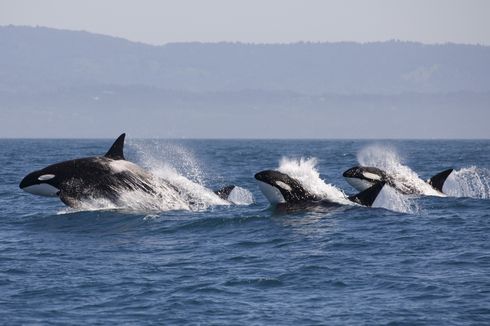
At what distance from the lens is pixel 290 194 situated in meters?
26.5

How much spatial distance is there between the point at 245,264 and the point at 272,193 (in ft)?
22.5

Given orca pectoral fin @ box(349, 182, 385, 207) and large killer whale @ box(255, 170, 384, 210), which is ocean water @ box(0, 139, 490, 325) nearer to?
large killer whale @ box(255, 170, 384, 210)

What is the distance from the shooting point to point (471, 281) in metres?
17.6

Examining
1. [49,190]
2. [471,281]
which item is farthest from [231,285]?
[49,190]

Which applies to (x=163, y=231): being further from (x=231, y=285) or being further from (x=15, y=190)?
(x=15, y=190)

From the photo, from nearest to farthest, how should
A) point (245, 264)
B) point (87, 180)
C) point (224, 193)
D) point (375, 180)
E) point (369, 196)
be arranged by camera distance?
point (245, 264) → point (87, 180) → point (369, 196) → point (224, 193) → point (375, 180)

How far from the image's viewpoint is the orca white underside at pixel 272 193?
25953mm

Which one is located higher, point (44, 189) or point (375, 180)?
point (375, 180)

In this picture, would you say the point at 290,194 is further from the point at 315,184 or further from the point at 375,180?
the point at 375,180

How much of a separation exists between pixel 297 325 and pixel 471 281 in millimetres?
4042

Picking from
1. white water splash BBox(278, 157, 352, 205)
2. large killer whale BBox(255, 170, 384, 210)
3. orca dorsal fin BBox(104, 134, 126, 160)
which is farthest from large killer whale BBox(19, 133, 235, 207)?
white water splash BBox(278, 157, 352, 205)

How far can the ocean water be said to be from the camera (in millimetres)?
15891

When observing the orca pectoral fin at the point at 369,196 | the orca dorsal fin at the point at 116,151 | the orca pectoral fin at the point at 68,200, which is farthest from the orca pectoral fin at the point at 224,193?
the orca pectoral fin at the point at 68,200

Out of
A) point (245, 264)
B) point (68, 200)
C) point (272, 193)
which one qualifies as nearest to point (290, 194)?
point (272, 193)
